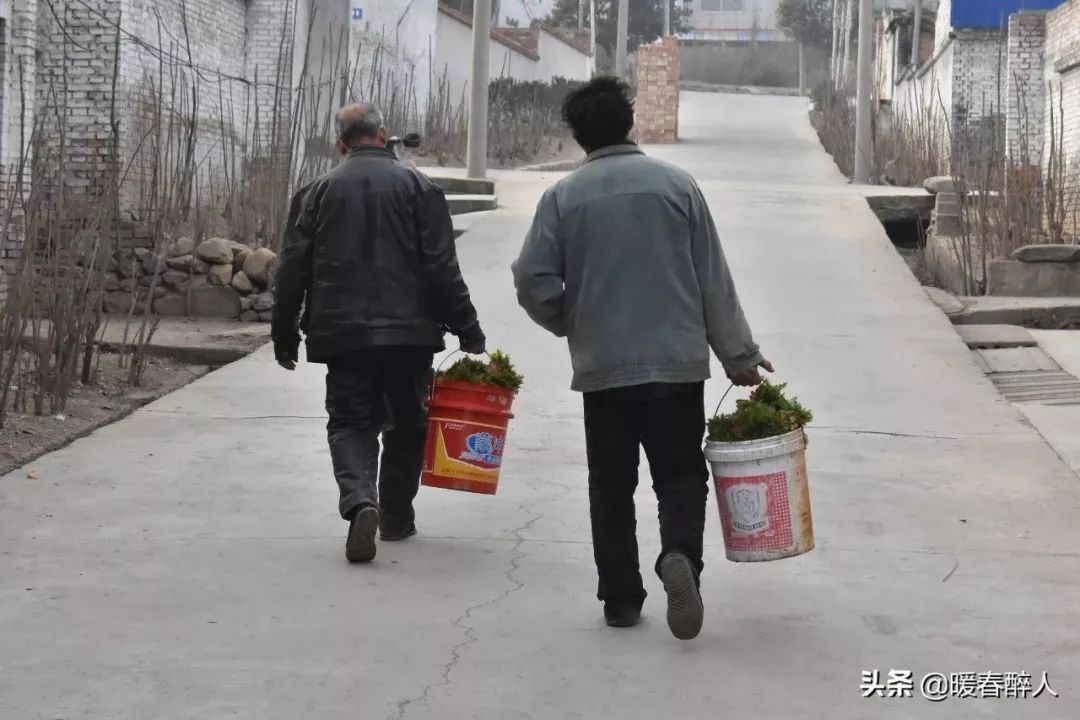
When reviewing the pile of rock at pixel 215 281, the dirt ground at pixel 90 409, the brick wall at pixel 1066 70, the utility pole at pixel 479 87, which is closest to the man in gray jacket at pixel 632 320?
the dirt ground at pixel 90 409

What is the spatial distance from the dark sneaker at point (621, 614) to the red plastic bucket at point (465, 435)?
1.05m

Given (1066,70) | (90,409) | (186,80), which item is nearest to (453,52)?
(1066,70)

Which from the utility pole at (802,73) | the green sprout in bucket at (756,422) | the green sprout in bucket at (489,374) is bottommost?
the green sprout in bucket at (756,422)

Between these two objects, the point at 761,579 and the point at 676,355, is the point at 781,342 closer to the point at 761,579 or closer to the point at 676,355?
the point at 761,579

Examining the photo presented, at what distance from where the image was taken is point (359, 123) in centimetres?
554

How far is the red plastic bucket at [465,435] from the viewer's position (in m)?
5.46

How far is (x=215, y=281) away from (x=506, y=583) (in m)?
8.15

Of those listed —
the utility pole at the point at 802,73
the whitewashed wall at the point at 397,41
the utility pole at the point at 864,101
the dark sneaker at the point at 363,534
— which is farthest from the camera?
the utility pole at the point at 802,73

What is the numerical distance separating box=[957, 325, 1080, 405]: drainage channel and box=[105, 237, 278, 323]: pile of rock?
566 cm

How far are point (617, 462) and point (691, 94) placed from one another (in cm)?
4648

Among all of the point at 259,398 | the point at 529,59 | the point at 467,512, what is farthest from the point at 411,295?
the point at 529,59

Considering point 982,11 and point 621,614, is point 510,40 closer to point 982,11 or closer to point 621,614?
point 982,11

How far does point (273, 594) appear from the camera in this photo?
4871 mm

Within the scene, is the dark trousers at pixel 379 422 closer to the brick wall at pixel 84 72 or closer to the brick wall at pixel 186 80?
the brick wall at pixel 186 80
